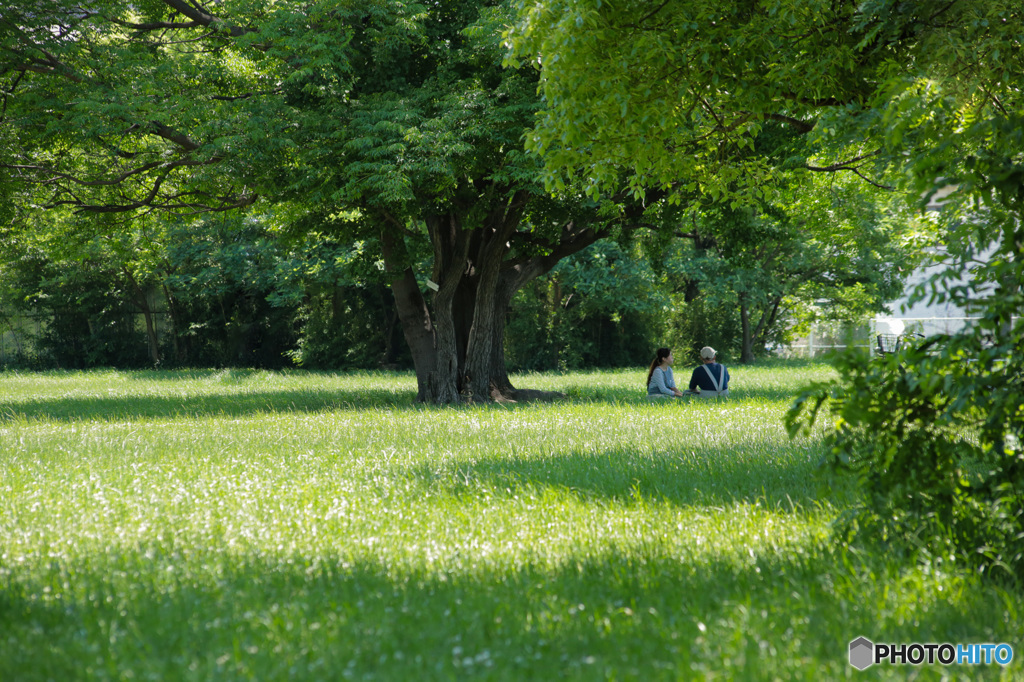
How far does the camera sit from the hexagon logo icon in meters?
3.19

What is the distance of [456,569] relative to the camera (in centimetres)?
457

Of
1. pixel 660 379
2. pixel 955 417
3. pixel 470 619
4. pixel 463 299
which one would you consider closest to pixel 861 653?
pixel 955 417

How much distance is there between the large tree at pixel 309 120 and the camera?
42.8 ft

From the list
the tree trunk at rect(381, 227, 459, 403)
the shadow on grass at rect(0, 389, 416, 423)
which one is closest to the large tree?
the tree trunk at rect(381, 227, 459, 403)

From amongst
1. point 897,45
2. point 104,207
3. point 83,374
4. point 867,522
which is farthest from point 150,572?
point 83,374

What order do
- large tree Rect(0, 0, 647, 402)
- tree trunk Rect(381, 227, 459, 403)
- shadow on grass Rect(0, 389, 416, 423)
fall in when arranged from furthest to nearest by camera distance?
tree trunk Rect(381, 227, 459, 403), shadow on grass Rect(0, 389, 416, 423), large tree Rect(0, 0, 647, 402)

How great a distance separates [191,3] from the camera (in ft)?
55.1

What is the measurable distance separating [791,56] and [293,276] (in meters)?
28.7

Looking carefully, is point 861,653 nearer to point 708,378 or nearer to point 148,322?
point 708,378

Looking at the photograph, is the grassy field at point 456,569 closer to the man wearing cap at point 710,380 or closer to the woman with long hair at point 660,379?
the woman with long hair at point 660,379

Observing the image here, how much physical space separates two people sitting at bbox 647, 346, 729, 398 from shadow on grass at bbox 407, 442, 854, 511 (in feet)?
20.8

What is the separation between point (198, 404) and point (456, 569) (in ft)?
48.5

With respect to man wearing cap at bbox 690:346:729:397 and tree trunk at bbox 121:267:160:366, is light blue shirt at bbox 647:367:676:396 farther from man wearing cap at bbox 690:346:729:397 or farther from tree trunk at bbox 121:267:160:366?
tree trunk at bbox 121:267:160:366

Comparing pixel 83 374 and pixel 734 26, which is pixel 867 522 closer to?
pixel 734 26
